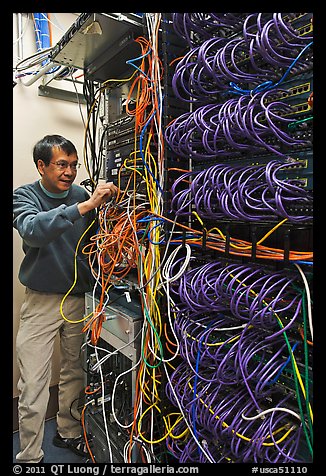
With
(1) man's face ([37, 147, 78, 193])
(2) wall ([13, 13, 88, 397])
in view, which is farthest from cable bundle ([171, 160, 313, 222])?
(2) wall ([13, 13, 88, 397])

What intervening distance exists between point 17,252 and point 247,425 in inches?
64.2

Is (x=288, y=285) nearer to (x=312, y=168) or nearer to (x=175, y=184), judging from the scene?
(x=312, y=168)

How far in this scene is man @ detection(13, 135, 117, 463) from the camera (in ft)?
4.40

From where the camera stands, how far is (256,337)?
2.79 feet

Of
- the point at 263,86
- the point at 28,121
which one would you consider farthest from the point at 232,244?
the point at 28,121

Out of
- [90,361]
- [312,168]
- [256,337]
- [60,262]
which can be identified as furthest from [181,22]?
[90,361]

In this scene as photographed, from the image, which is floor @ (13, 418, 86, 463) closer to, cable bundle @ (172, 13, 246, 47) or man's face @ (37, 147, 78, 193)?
man's face @ (37, 147, 78, 193)

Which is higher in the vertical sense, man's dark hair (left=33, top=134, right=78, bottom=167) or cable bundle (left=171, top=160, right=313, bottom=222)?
man's dark hair (left=33, top=134, right=78, bottom=167)

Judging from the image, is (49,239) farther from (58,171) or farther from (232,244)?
(232,244)

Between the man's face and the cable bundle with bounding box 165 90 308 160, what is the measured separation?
26.5 inches

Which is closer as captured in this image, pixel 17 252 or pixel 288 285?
pixel 288 285

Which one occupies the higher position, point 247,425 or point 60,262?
point 60,262

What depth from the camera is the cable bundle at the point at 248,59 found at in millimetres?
745

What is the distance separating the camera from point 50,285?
1.51m
